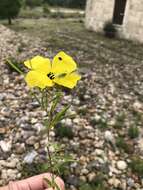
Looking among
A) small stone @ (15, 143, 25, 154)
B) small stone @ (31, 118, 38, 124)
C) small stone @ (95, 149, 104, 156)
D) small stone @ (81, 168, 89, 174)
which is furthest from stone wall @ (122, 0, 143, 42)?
small stone @ (81, 168, 89, 174)

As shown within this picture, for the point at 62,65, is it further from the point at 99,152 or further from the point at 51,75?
the point at 99,152

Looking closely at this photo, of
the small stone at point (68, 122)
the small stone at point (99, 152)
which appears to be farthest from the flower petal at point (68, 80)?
the small stone at point (68, 122)

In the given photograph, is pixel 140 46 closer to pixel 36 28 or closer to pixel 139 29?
pixel 139 29

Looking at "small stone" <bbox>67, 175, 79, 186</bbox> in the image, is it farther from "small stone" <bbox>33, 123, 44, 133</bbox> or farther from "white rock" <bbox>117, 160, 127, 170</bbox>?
"small stone" <bbox>33, 123, 44, 133</bbox>

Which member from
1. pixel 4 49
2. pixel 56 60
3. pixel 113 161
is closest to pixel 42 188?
pixel 56 60

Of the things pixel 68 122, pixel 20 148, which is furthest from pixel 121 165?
pixel 20 148

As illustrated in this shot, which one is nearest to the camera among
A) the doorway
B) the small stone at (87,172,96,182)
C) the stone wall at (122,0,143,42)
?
the small stone at (87,172,96,182)

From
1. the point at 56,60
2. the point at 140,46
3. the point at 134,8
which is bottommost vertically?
the point at 140,46
